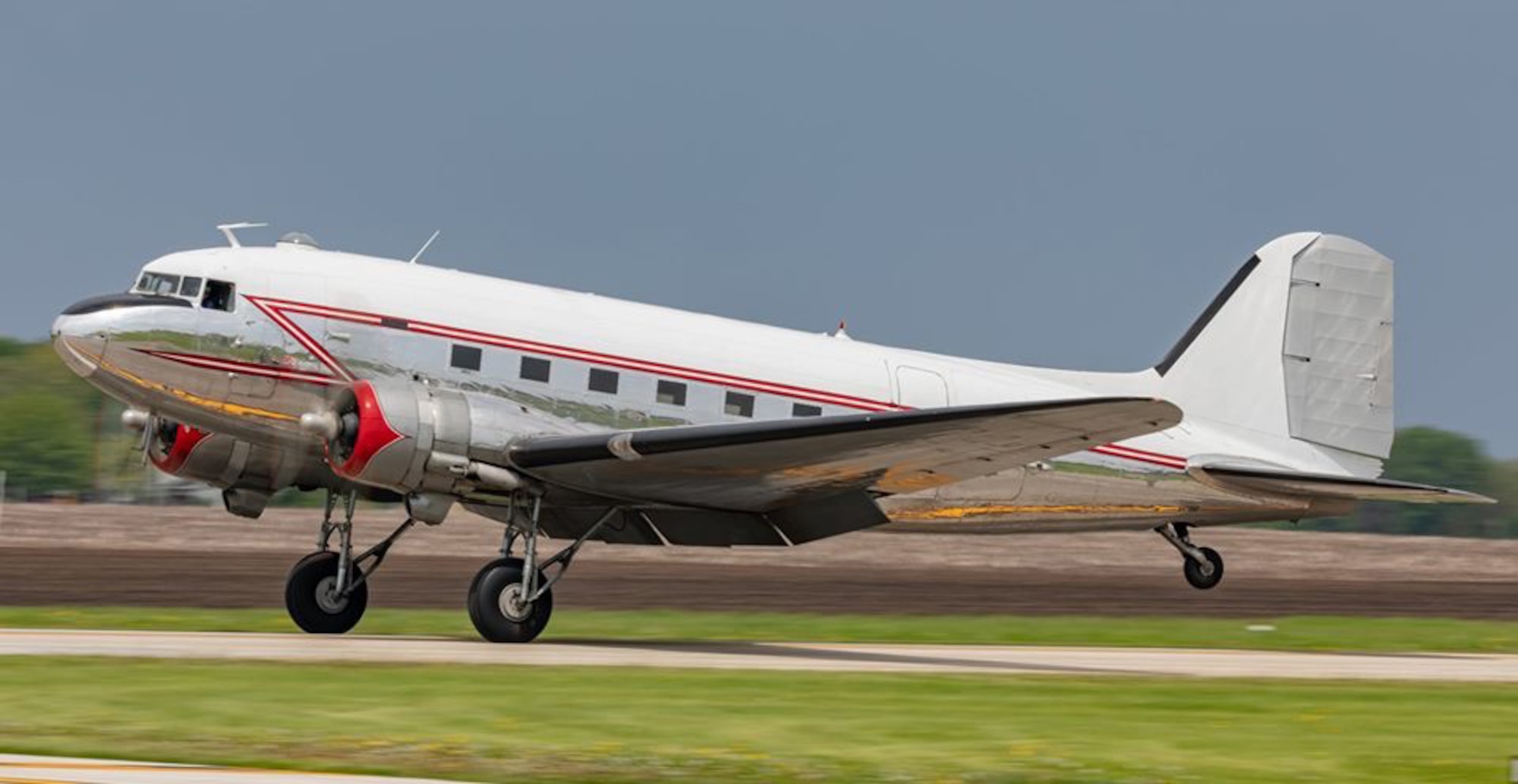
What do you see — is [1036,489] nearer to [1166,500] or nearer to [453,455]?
[1166,500]

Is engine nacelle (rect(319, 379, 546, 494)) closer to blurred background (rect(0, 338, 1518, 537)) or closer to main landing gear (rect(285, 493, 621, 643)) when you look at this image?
main landing gear (rect(285, 493, 621, 643))

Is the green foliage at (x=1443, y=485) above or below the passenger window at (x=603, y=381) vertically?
A: below

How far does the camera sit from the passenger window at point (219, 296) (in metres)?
19.3

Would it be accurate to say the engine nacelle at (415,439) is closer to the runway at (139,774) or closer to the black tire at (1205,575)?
the runway at (139,774)

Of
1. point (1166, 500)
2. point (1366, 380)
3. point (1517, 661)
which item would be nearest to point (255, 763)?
point (1166, 500)

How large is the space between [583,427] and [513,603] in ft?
6.54

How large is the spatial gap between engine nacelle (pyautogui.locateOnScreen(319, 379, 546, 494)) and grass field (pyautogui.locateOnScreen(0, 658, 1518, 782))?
2.60 m

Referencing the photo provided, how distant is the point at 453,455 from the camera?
1861cm

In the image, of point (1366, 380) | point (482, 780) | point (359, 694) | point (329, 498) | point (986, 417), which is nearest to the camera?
point (482, 780)

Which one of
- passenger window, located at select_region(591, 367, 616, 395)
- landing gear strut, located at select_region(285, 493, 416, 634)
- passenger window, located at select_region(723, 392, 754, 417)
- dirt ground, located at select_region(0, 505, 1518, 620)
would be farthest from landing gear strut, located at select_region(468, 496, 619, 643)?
dirt ground, located at select_region(0, 505, 1518, 620)

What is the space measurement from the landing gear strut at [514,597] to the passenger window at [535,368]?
51.9 inches

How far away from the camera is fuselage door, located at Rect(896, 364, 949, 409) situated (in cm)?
2189

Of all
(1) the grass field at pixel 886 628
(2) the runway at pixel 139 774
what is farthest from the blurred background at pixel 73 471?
(2) the runway at pixel 139 774

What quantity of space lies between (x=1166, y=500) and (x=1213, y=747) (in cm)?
1018
